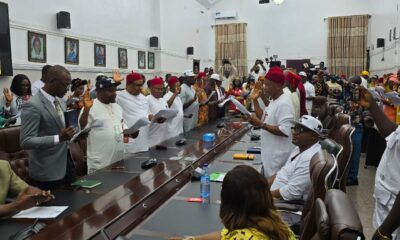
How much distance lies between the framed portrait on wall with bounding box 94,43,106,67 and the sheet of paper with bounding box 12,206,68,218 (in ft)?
19.1

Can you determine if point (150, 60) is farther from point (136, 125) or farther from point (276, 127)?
A: point (276, 127)

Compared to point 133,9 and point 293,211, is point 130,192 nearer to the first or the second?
point 293,211

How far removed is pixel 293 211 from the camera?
2.17m

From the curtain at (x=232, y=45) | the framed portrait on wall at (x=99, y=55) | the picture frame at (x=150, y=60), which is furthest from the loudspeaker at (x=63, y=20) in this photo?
the curtain at (x=232, y=45)

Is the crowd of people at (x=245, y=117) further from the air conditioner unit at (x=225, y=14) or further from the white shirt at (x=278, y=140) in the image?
the air conditioner unit at (x=225, y=14)

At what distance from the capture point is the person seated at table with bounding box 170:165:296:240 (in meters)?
1.22

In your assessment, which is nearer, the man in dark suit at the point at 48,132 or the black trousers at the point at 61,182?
the man in dark suit at the point at 48,132

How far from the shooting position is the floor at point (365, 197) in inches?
137

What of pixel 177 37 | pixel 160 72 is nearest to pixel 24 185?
pixel 160 72

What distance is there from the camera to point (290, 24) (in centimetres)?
1337

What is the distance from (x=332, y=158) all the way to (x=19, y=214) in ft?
5.34

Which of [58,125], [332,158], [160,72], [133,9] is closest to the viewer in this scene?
[332,158]

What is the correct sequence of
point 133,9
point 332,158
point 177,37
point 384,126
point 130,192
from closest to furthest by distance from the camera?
point 332,158 < point 384,126 < point 130,192 < point 133,9 < point 177,37

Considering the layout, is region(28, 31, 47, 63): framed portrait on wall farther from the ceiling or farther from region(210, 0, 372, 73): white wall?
region(210, 0, 372, 73): white wall
